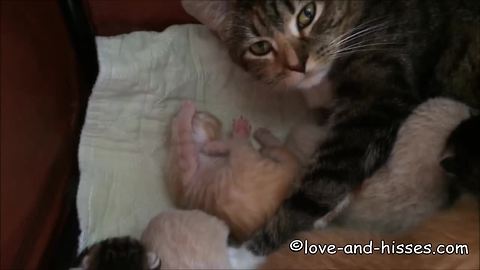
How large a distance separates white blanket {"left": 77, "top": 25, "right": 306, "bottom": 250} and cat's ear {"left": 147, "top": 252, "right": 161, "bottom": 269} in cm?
21

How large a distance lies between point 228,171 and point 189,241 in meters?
0.18

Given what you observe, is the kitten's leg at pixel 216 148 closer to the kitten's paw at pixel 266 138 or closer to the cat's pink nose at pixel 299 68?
the kitten's paw at pixel 266 138

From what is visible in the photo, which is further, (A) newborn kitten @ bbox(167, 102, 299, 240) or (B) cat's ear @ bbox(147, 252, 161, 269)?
(A) newborn kitten @ bbox(167, 102, 299, 240)

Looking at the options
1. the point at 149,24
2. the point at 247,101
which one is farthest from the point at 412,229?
the point at 149,24

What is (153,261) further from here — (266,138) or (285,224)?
(266,138)

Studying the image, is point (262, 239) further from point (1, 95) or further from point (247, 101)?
point (1, 95)

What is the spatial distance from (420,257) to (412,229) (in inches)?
4.5

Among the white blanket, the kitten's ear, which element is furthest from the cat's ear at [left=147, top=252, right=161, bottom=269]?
the white blanket

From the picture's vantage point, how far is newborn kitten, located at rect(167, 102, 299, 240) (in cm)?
126

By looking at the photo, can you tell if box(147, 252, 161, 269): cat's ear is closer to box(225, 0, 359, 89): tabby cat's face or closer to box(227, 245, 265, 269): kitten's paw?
box(227, 245, 265, 269): kitten's paw

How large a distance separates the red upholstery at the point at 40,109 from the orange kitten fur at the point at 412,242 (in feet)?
1.85

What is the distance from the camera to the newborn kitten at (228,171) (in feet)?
4.15

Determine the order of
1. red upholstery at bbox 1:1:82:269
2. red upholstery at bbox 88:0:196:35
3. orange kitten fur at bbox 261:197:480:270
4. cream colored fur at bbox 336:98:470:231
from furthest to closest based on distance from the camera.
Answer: red upholstery at bbox 88:0:196:35
red upholstery at bbox 1:1:82:269
cream colored fur at bbox 336:98:470:231
orange kitten fur at bbox 261:197:480:270

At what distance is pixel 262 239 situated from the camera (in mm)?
1222
